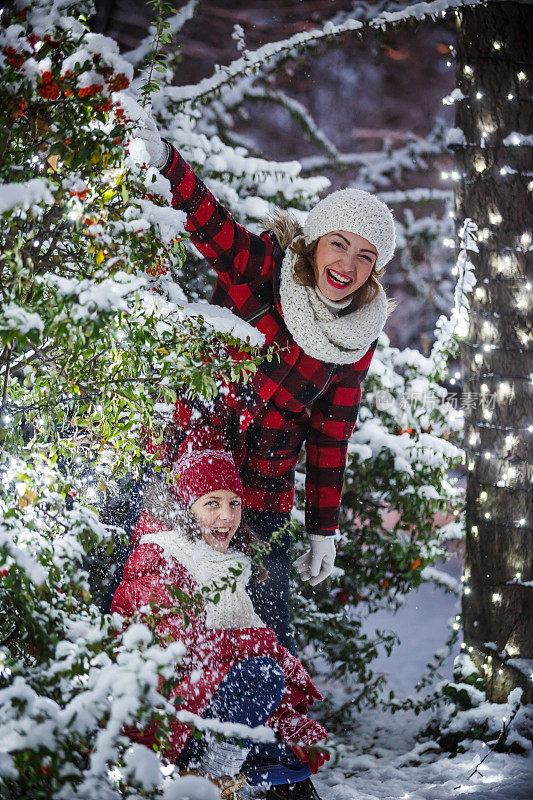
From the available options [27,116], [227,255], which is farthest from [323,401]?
[27,116]

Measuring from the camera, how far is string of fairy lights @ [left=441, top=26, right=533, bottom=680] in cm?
267

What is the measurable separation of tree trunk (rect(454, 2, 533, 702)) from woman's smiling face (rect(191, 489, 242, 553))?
3.99 ft

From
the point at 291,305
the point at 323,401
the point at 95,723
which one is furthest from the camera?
the point at 323,401

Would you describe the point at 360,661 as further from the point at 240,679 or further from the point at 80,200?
the point at 80,200

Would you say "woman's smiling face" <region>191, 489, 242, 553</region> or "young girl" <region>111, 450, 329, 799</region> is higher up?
"woman's smiling face" <region>191, 489, 242, 553</region>

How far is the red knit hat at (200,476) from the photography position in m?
1.99

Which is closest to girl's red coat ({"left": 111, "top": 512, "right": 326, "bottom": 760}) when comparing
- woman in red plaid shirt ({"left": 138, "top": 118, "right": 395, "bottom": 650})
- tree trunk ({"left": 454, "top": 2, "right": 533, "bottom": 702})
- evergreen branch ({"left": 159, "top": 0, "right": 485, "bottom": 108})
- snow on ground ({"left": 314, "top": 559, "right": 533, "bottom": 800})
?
woman in red plaid shirt ({"left": 138, "top": 118, "right": 395, "bottom": 650})

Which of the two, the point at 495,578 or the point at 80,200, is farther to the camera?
the point at 495,578

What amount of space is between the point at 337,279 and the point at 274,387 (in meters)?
0.37

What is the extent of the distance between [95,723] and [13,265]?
0.73 meters

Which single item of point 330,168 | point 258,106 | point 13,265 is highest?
point 258,106

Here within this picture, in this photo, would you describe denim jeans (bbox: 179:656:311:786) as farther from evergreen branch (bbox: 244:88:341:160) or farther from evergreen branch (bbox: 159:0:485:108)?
evergreen branch (bbox: 244:88:341:160)

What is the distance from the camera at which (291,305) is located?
2.02m

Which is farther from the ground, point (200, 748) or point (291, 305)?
point (291, 305)
